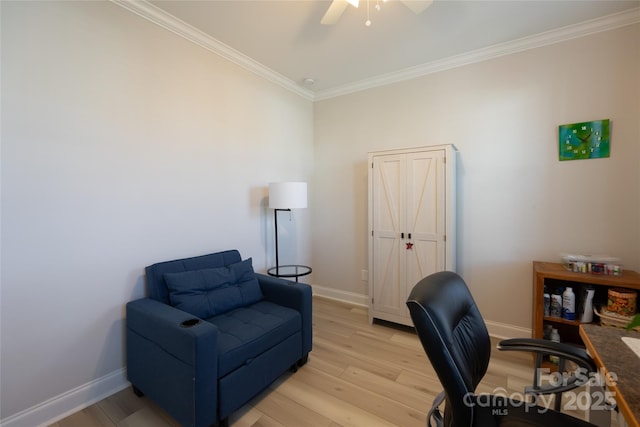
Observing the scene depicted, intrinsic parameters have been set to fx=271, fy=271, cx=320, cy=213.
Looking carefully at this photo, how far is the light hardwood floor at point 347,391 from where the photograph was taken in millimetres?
1675

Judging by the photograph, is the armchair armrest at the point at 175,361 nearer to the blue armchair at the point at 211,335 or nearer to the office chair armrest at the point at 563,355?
the blue armchair at the point at 211,335

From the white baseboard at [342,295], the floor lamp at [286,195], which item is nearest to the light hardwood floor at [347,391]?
the white baseboard at [342,295]

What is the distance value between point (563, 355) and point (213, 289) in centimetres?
209

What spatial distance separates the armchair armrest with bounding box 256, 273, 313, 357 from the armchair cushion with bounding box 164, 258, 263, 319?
0.50ft

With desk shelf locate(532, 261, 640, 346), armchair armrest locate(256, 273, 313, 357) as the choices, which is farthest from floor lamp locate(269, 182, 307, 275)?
desk shelf locate(532, 261, 640, 346)

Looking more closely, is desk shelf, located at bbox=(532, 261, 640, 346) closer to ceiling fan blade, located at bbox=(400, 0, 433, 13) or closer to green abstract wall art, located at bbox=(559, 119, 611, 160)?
green abstract wall art, located at bbox=(559, 119, 611, 160)

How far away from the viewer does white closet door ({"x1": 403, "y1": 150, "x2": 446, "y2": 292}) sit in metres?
2.59

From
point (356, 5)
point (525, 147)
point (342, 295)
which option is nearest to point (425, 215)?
point (525, 147)

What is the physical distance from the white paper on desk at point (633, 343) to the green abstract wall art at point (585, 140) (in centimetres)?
181

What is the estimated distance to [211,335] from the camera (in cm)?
149

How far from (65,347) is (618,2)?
4.53m

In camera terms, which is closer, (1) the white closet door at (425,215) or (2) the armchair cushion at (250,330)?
(2) the armchair cushion at (250,330)

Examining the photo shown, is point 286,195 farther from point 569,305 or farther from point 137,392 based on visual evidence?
point 569,305

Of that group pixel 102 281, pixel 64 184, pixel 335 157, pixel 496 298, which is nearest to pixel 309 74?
pixel 335 157
